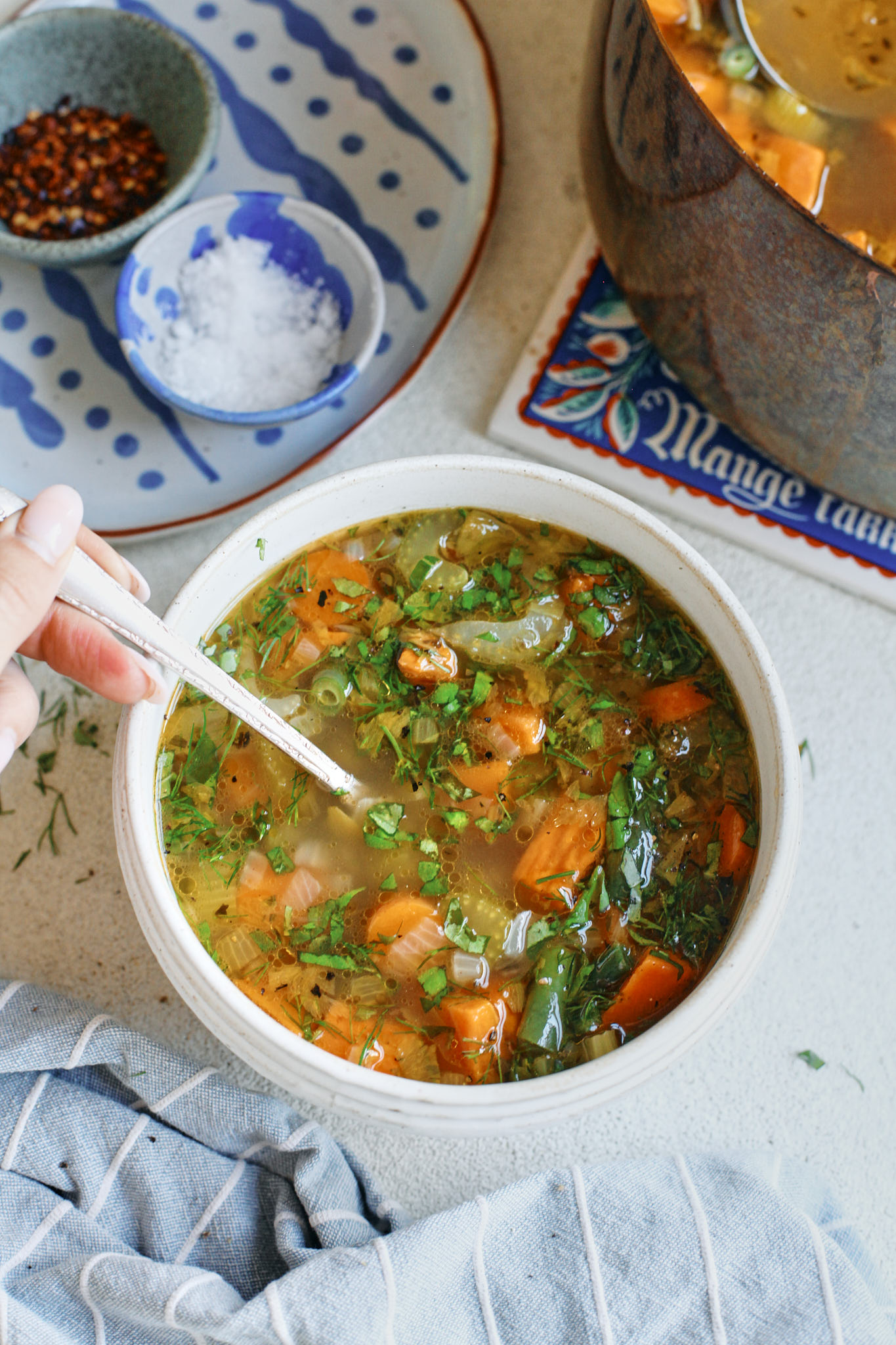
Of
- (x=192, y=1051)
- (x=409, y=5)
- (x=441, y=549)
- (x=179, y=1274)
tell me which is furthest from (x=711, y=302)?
(x=179, y=1274)

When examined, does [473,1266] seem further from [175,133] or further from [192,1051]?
[175,133]

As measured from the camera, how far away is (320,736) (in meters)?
1.27

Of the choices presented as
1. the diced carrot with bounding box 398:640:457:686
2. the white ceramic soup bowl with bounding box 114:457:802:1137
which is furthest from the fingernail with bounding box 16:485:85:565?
the diced carrot with bounding box 398:640:457:686

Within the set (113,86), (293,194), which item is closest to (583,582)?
(293,194)

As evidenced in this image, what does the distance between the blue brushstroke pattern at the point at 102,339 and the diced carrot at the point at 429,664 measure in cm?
59

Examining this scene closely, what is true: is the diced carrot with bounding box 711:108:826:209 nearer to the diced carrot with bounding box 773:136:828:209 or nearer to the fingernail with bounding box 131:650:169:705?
the diced carrot with bounding box 773:136:828:209

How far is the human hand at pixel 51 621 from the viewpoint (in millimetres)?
970

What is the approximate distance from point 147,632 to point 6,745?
25cm

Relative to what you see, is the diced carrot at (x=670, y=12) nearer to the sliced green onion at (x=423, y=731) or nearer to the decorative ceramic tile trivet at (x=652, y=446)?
the decorative ceramic tile trivet at (x=652, y=446)

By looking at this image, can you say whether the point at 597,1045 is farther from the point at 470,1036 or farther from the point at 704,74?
the point at 704,74

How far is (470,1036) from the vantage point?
1.16 m

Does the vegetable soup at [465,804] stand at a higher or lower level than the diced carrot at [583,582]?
lower

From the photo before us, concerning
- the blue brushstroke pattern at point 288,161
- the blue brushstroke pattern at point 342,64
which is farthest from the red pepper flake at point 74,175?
the blue brushstroke pattern at point 342,64

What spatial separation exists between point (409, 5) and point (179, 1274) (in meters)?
1.84
